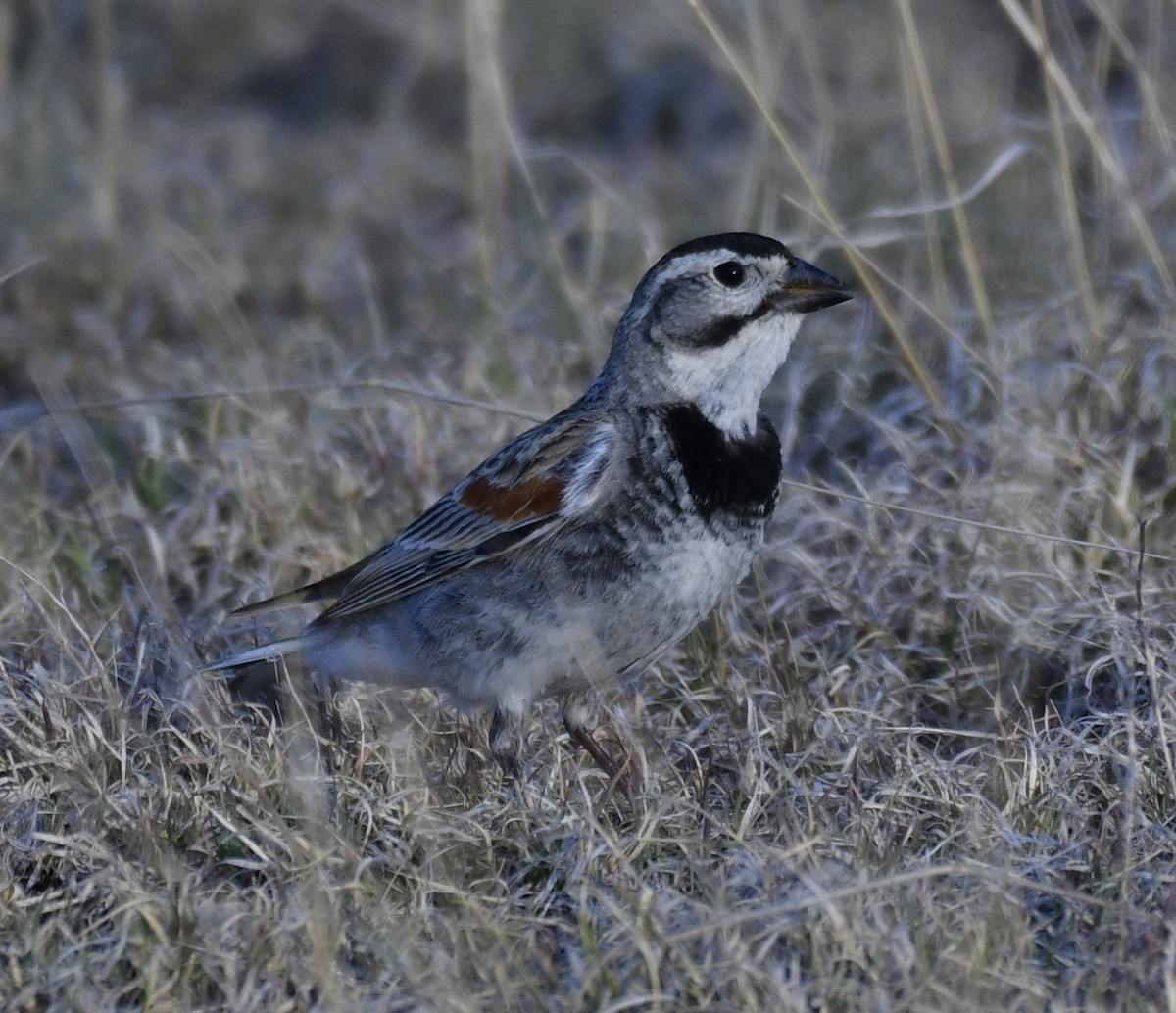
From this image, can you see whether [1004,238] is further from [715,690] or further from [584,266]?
[715,690]

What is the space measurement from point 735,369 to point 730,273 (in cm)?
27

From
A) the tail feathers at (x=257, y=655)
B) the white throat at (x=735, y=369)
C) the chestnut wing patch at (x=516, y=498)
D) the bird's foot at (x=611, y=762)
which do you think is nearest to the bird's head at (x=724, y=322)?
the white throat at (x=735, y=369)

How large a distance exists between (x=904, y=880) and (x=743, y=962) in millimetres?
364

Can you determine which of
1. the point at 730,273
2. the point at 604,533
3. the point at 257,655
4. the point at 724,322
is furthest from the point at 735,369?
the point at 257,655

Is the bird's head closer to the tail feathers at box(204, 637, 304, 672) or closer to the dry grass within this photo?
the dry grass

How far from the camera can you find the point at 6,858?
3.90 metres

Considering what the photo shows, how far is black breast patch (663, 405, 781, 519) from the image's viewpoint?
4.45m

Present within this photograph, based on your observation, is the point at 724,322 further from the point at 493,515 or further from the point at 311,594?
the point at 311,594

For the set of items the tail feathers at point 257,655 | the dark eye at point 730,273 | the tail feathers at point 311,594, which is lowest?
the tail feathers at point 257,655

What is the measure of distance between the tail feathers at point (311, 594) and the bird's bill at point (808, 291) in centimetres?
138

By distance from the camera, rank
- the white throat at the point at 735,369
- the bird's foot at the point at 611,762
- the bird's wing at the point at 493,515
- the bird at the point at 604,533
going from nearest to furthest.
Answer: the bird's foot at the point at 611,762
the bird at the point at 604,533
the bird's wing at the point at 493,515
the white throat at the point at 735,369

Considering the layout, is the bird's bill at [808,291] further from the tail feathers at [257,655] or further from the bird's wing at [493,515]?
the tail feathers at [257,655]

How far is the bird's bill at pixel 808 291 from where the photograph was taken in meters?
4.76

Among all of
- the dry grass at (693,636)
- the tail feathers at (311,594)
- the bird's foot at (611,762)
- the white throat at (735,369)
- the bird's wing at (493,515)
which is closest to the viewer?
the dry grass at (693,636)
